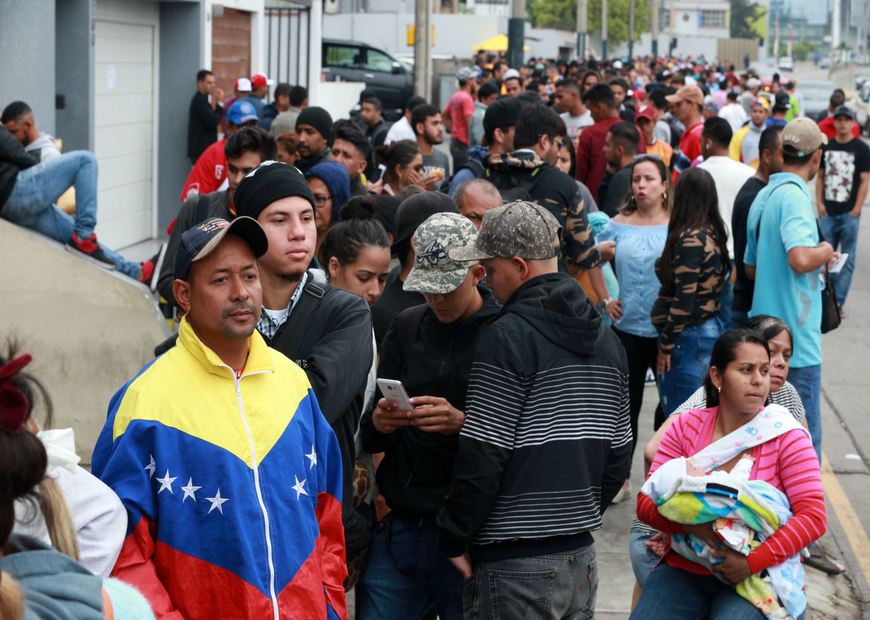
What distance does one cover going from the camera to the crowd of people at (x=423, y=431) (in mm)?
3184

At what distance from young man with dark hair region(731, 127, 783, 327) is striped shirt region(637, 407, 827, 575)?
246 centimetres

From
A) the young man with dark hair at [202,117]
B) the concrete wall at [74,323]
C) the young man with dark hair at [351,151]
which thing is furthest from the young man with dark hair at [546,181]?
the young man with dark hair at [202,117]

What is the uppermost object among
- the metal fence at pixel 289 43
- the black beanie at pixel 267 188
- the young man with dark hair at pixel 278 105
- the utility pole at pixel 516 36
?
the utility pole at pixel 516 36

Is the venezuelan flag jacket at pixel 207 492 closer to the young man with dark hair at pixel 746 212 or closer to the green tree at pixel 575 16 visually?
the young man with dark hair at pixel 746 212

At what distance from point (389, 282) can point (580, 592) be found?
1565 mm

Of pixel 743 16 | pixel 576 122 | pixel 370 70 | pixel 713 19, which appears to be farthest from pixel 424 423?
pixel 743 16

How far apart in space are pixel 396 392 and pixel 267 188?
79cm

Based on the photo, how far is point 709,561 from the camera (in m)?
4.39

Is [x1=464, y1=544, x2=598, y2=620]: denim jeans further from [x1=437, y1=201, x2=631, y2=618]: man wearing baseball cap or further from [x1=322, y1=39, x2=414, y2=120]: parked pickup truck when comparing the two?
[x1=322, y1=39, x2=414, y2=120]: parked pickup truck

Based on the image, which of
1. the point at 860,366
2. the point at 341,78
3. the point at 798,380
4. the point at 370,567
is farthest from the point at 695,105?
the point at 341,78

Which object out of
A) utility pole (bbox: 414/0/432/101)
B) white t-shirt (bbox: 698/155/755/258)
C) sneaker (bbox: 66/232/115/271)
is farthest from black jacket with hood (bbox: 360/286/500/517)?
utility pole (bbox: 414/0/432/101)

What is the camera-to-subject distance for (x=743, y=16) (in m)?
190

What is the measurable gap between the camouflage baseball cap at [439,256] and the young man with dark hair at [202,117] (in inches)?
415

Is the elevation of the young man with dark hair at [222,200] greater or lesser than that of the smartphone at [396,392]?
greater
